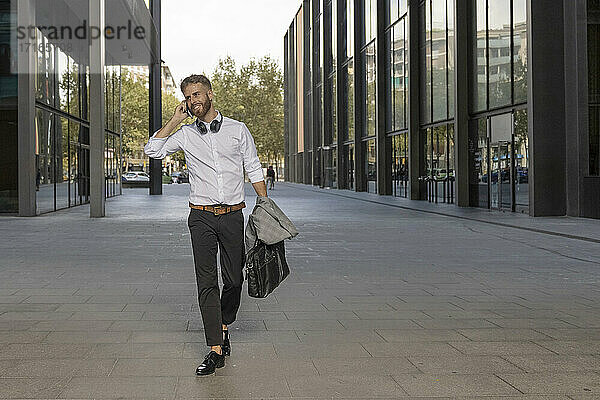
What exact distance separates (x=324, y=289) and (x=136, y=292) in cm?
206

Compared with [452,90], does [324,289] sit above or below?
below

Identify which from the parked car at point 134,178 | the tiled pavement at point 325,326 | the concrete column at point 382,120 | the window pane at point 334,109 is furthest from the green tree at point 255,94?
the tiled pavement at point 325,326

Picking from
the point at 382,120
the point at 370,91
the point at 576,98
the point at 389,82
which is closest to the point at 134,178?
the point at 370,91

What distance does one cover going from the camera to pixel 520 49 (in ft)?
72.0

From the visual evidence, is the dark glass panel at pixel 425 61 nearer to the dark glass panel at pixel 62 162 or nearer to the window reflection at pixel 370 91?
the window reflection at pixel 370 91

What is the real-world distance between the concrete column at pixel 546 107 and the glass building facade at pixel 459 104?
0.03 meters

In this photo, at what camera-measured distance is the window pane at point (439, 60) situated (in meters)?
28.9

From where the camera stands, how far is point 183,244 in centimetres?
1380

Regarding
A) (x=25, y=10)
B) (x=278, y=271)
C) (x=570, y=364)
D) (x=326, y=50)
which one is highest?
(x=326, y=50)

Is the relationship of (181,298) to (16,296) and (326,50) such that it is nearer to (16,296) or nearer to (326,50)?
(16,296)

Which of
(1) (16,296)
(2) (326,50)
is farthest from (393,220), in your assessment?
(2) (326,50)

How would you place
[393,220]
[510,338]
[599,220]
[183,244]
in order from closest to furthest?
[510,338]
[183,244]
[599,220]
[393,220]

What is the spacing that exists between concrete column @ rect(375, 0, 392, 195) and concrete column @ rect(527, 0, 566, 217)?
1667 cm

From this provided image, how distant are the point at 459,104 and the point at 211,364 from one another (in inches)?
879
